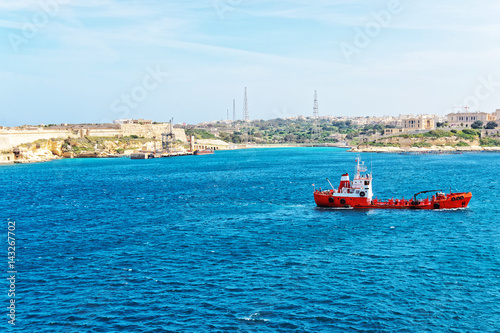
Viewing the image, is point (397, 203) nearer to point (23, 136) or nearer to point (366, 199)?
point (366, 199)

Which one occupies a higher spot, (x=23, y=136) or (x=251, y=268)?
(x=23, y=136)

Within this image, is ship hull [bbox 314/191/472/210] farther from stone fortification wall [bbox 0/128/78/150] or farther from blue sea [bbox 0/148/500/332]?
stone fortification wall [bbox 0/128/78/150]

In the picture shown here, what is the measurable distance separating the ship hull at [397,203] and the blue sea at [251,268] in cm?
139

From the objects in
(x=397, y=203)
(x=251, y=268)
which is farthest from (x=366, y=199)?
(x=251, y=268)

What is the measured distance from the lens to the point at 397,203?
55375 mm

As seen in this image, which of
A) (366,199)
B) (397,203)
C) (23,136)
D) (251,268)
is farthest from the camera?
(23,136)

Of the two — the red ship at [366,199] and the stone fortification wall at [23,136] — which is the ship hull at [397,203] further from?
the stone fortification wall at [23,136]

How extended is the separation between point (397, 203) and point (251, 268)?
28.4m

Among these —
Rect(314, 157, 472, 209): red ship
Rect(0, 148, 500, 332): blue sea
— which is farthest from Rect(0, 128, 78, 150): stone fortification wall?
Rect(314, 157, 472, 209): red ship

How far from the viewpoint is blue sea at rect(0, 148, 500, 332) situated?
2489 centimetres

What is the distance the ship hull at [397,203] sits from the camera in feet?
178

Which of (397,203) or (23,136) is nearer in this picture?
(397,203)

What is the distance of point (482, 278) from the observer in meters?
30.4

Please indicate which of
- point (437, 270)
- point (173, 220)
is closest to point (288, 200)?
point (173, 220)
